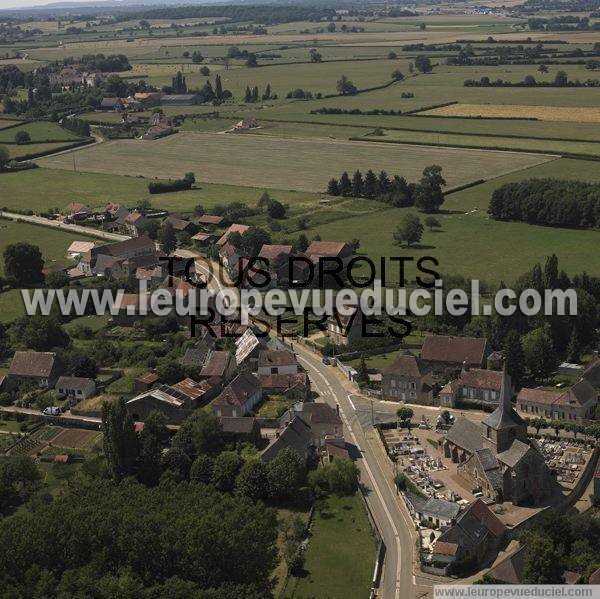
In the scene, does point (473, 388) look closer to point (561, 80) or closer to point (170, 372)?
point (170, 372)

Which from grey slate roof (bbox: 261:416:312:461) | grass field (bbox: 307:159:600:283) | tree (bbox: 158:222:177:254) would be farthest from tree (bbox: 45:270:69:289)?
grey slate roof (bbox: 261:416:312:461)

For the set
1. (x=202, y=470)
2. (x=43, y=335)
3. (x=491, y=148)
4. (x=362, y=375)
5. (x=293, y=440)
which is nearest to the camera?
(x=202, y=470)

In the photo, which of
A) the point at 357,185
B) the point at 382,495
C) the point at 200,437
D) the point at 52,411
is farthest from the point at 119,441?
the point at 357,185

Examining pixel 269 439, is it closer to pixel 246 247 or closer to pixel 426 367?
pixel 426 367

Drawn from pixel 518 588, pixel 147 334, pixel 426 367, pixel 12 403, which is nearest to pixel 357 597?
pixel 518 588

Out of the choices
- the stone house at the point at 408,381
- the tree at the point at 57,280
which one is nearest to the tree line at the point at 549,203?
the stone house at the point at 408,381

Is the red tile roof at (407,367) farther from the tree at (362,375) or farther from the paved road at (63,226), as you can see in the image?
the paved road at (63,226)
